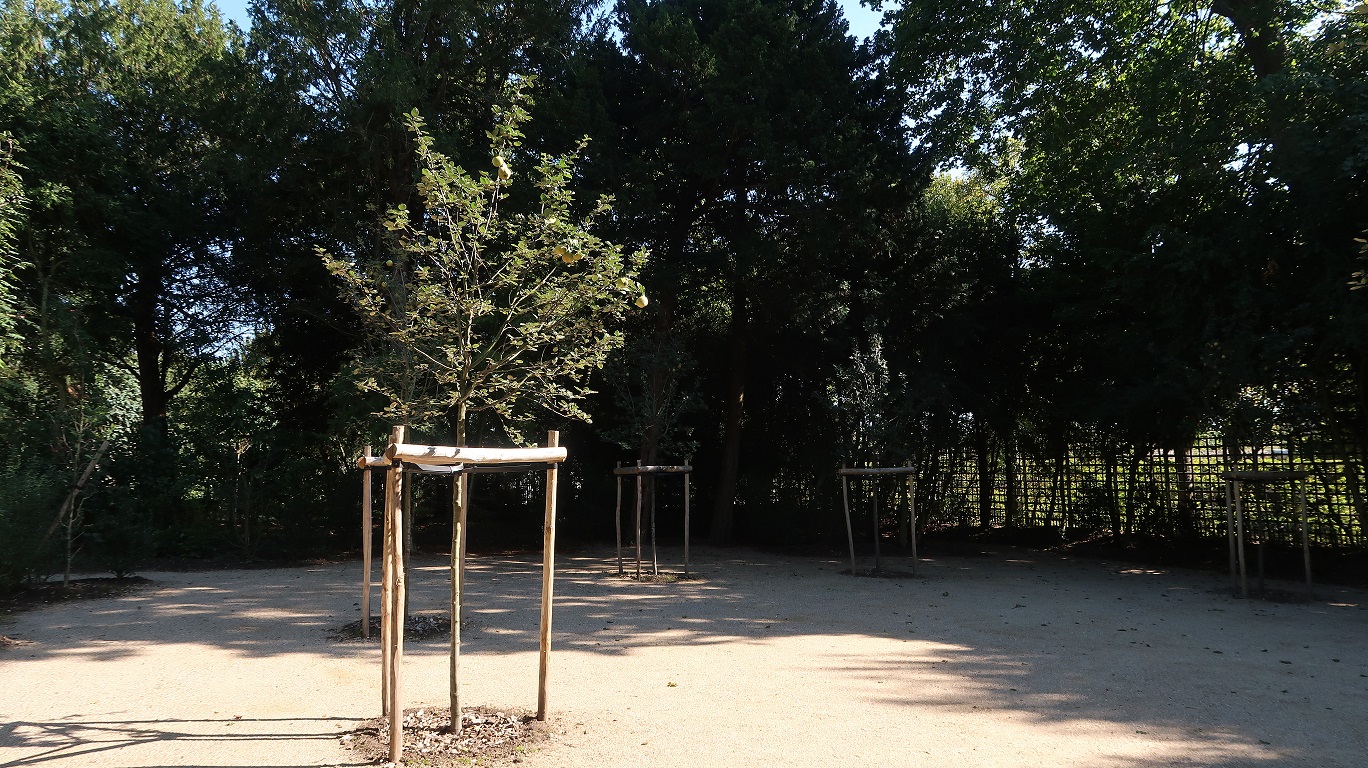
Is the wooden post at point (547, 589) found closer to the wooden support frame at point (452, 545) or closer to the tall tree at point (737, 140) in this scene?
the wooden support frame at point (452, 545)

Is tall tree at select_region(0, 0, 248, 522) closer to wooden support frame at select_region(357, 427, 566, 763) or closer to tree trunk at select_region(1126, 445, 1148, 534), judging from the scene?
wooden support frame at select_region(357, 427, 566, 763)

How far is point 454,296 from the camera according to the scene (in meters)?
4.86

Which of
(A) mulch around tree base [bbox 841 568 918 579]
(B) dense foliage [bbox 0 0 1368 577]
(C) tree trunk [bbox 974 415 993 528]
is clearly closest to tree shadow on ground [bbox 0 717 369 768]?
(B) dense foliage [bbox 0 0 1368 577]

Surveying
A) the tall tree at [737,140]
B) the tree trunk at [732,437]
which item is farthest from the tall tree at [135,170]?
the tree trunk at [732,437]

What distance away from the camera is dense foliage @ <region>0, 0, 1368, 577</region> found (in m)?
9.84

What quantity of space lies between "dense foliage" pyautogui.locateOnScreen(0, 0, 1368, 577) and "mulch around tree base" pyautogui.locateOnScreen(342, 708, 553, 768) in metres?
4.44

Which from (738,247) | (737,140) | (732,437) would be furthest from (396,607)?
(732,437)

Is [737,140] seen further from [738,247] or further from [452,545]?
[452,545]

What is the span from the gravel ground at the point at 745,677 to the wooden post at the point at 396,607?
0.29m

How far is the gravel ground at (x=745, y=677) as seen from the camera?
12.9ft

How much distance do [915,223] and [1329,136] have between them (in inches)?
221

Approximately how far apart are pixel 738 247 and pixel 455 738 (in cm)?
896

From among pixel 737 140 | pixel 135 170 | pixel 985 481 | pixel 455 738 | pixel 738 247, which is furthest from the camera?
pixel 985 481

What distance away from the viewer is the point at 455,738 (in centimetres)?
398
